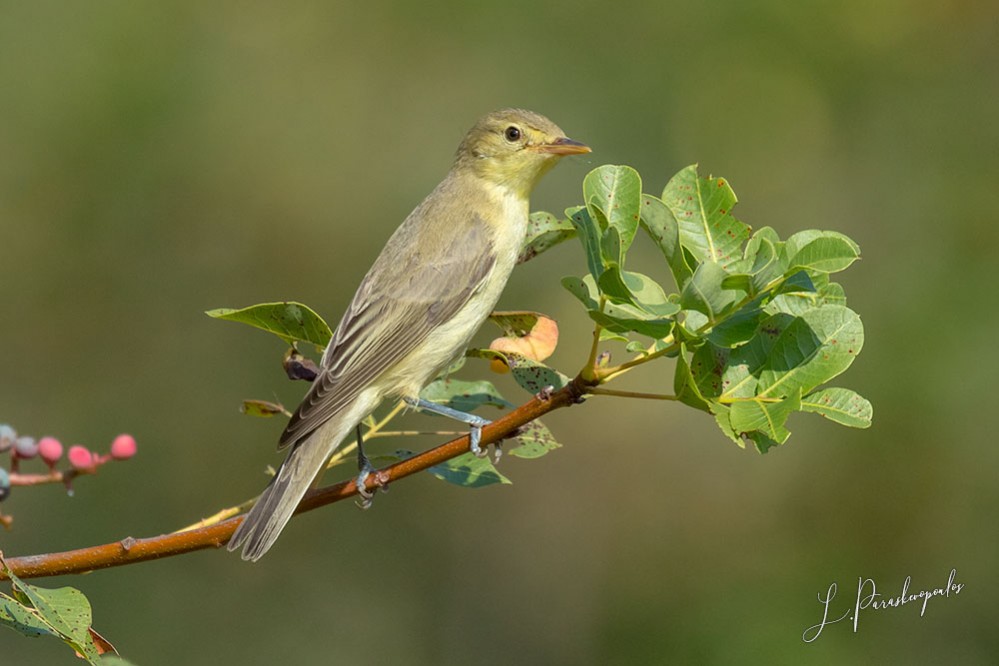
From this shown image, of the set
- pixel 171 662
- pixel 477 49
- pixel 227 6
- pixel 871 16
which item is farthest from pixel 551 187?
pixel 171 662

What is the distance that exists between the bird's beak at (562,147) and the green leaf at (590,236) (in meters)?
1.52

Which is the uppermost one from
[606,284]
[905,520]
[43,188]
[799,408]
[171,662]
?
[606,284]

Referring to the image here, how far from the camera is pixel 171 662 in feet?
18.3

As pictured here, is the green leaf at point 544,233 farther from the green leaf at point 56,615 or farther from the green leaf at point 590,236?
the green leaf at point 56,615

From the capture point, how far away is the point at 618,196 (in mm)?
2406

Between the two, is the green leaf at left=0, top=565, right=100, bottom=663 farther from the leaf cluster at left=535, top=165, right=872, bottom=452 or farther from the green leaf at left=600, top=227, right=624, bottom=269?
the green leaf at left=600, top=227, right=624, bottom=269

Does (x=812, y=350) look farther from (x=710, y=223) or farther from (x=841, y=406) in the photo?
(x=710, y=223)

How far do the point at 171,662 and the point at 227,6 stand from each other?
3.83 meters

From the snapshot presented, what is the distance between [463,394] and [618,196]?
977mm

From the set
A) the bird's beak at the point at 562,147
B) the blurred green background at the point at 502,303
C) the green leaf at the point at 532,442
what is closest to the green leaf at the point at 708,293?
the green leaf at the point at 532,442

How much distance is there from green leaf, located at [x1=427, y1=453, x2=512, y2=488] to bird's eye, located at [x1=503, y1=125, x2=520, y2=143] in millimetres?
1647

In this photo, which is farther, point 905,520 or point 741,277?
point 905,520

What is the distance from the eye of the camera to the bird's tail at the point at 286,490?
2.98m

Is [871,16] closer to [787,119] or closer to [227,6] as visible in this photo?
[787,119]
